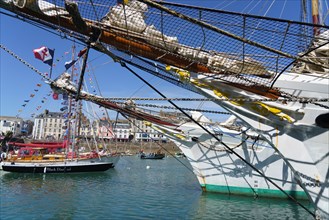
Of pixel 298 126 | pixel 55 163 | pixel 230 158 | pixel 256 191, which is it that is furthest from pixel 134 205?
pixel 55 163

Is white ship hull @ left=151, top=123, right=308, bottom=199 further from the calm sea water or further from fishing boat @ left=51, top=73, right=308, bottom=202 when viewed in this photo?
the calm sea water

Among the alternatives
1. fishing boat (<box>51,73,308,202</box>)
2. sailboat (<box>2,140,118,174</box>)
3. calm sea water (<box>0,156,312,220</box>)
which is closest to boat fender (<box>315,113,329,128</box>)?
calm sea water (<box>0,156,312,220</box>)

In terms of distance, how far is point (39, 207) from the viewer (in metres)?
12.5

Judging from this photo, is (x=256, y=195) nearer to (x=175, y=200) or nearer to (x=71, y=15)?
(x=175, y=200)

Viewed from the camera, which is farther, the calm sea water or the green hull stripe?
the green hull stripe

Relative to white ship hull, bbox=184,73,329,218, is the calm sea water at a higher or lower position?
lower

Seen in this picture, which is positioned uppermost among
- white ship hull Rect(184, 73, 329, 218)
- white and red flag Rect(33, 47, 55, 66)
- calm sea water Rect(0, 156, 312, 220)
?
white and red flag Rect(33, 47, 55, 66)

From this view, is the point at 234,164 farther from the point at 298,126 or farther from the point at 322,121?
the point at 322,121

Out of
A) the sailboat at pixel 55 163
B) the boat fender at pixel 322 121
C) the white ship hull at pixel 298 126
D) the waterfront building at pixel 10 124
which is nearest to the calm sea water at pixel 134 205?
the white ship hull at pixel 298 126

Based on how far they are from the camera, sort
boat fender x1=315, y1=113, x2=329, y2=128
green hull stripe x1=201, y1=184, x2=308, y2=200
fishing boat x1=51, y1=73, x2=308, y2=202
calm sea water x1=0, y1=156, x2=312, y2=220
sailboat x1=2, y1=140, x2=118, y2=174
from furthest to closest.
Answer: sailboat x1=2, y1=140, x2=118, y2=174
green hull stripe x1=201, y1=184, x2=308, y2=200
fishing boat x1=51, y1=73, x2=308, y2=202
calm sea water x1=0, y1=156, x2=312, y2=220
boat fender x1=315, y1=113, x2=329, y2=128

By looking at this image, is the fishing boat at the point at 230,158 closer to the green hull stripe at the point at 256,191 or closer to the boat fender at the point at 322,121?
the green hull stripe at the point at 256,191

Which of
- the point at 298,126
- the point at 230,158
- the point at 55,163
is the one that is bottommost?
the point at 55,163

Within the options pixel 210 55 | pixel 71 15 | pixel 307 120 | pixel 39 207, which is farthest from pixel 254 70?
pixel 39 207

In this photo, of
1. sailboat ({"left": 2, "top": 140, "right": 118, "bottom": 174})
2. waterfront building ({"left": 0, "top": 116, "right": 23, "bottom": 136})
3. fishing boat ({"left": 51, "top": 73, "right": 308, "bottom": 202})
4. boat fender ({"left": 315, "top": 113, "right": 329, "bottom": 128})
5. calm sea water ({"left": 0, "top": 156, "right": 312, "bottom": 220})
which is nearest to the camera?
boat fender ({"left": 315, "top": 113, "right": 329, "bottom": 128})
